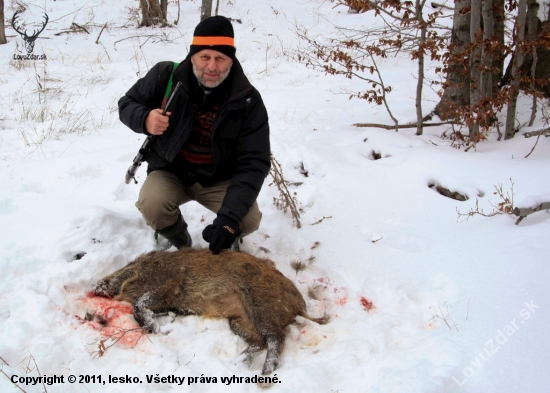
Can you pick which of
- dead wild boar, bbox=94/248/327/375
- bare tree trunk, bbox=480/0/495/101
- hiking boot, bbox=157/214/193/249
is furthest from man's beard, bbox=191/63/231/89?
bare tree trunk, bbox=480/0/495/101

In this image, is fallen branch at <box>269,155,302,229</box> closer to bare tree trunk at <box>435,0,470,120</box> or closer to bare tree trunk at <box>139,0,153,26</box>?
bare tree trunk at <box>435,0,470,120</box>

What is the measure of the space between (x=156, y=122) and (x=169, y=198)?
694mm

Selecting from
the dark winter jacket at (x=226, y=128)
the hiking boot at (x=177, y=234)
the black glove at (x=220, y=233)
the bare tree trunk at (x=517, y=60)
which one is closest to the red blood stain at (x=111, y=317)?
the hiking boot at (x=177, y=234)

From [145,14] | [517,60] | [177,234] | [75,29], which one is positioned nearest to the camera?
[177,234]

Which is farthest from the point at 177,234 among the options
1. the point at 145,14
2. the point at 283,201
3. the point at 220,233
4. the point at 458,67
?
the point at 145,14

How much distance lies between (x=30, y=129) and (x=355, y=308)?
5.27 metres

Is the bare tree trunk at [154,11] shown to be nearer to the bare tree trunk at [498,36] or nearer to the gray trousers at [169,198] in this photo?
the bare tree trunk at [498,36]

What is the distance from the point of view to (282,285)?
3.12 m

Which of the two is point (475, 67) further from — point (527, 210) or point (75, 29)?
point (75, 29)

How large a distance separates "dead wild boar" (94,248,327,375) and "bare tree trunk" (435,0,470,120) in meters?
3.53

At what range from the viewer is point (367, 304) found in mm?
3184

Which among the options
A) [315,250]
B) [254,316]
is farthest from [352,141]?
[254,316]

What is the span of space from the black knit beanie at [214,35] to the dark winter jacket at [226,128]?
18 centimetres

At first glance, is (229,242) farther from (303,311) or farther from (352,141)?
(352,141)
